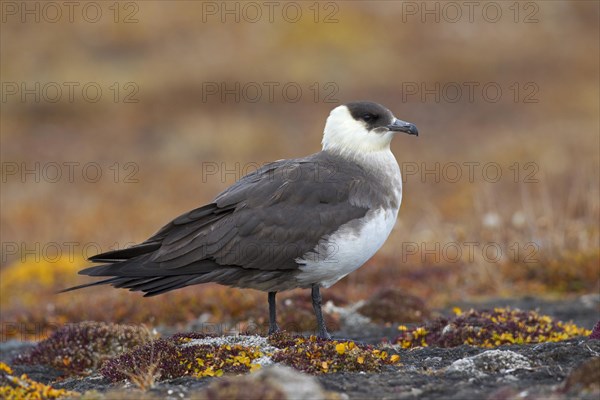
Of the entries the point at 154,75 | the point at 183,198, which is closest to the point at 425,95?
the point at 154,75

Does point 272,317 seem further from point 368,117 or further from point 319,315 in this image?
point 368,117

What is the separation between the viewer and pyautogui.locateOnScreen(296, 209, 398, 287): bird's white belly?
7062mm

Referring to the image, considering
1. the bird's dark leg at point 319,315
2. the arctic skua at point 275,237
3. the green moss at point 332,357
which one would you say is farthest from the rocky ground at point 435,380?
the arctic skua at point 275,237

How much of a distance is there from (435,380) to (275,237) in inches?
87.8

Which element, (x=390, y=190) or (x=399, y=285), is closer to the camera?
Answer: (x=390, y=190)

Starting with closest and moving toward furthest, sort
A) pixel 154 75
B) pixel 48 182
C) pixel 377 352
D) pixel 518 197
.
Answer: pixel 377 352, pixel 518 197, pixel 48 182, pixel 154 75

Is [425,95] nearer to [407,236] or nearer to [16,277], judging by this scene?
[407,236]

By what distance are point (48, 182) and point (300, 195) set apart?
53.1 feet

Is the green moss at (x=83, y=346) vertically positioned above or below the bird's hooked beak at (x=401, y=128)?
below

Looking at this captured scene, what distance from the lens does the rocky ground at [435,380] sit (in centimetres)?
471

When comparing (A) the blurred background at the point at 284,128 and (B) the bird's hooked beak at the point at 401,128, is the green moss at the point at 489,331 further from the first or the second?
(A) the blurred background at the point at 284,128

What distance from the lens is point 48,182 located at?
22.1 meters

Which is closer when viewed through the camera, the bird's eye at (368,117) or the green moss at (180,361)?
the green moss at (180,361)

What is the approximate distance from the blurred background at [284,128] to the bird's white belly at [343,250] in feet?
10.8
